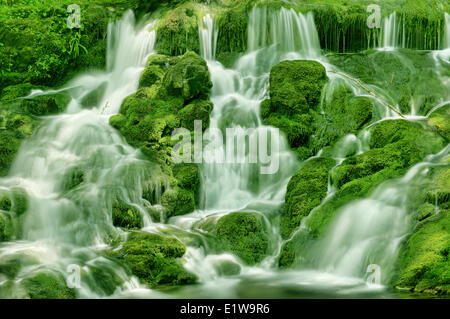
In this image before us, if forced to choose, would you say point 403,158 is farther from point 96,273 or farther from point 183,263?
point 96,273

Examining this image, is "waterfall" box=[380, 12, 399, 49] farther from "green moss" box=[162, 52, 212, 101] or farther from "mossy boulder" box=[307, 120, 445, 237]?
"green moss" box=[162, 52, 212, 101]

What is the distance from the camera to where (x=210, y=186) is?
36.4 feet

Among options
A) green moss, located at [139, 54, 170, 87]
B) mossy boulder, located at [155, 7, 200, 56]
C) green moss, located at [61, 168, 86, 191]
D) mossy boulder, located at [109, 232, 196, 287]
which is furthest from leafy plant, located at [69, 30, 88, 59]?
mossy boulder, located at [109, 232, 196, 287]

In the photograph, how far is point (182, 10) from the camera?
1464 cm

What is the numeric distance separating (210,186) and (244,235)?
2.24m

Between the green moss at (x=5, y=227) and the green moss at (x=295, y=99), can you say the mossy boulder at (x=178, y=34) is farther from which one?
the green moss at (x=5, y=227)

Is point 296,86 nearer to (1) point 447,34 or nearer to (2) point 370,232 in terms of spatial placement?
(2) point 370,232

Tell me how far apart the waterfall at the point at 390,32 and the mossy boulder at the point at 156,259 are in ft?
28.8

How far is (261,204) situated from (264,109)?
2579mm

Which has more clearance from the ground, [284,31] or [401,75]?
[284,31]

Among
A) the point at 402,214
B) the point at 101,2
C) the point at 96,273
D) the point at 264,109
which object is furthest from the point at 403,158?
the point at 101,2

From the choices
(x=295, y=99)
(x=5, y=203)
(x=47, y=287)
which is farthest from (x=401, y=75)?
(x=47, y=287)

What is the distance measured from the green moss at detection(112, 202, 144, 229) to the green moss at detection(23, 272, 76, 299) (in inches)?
97.2


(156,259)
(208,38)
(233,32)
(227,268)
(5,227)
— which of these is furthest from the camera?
(208,38)
